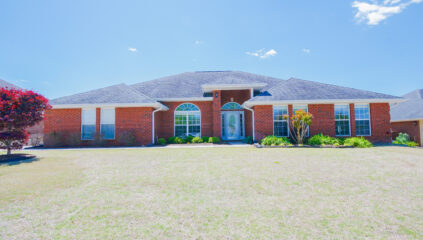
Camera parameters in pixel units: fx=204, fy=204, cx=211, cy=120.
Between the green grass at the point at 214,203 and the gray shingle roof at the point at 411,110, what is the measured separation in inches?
699

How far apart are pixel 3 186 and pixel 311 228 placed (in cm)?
681

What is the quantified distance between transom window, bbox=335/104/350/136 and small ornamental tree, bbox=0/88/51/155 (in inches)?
704

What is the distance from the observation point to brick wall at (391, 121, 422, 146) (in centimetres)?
1883

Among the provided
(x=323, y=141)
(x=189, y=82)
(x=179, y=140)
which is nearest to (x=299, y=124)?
(x=323, y=141)

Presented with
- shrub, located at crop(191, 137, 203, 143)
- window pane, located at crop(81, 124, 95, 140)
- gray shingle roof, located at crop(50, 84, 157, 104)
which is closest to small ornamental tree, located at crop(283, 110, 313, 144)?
shrub, located at crop(191, 137, 203, 143)

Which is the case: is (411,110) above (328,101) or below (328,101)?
below

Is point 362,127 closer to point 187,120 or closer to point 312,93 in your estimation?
point 312,93

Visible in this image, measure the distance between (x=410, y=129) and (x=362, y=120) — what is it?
9803 millimetres

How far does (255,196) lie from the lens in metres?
4.20

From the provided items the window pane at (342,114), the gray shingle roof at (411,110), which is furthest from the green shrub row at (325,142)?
the gray shingle roof at (411,110)

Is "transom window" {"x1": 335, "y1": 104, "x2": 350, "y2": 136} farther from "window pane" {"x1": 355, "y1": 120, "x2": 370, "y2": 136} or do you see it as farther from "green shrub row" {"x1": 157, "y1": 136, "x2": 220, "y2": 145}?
"green shrub row" {"x1": 157, "y1": 136, "x2": 220, "y2": 145}

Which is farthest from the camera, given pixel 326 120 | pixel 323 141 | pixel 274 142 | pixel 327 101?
pixel 326 120

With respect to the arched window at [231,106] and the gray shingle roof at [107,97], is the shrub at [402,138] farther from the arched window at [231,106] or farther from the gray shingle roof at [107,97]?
the gray shingle roof at [107,97]

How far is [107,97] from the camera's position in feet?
50.6
